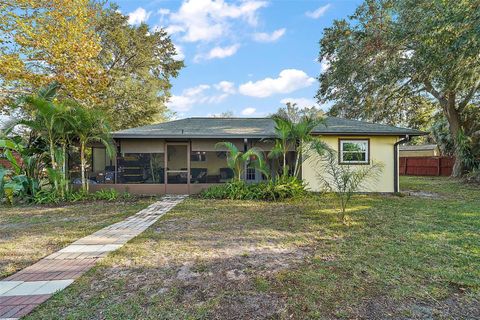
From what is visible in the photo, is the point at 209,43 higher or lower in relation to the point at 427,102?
higher

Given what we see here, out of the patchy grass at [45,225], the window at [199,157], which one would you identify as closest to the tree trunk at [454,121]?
the window at [199,157]

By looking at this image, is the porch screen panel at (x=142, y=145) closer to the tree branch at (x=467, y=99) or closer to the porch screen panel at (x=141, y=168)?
the porch screen panel at (x=141, y=168)

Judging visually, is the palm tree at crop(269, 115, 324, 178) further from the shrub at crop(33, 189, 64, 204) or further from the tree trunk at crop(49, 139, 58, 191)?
the shrub at crop(33, 189, 64, 204)

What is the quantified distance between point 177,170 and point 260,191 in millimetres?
3967

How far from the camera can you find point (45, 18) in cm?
1022

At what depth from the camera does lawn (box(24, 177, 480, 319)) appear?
2545 mm

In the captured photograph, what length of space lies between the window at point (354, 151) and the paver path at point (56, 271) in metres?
7.65

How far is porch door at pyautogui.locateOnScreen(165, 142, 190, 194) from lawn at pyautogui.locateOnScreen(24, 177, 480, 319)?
4372mm

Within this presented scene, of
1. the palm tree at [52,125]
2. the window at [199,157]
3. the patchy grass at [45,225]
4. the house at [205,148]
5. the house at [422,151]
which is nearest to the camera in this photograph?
the patchy grass at [45,225]

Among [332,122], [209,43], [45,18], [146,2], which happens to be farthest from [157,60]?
[332,122]

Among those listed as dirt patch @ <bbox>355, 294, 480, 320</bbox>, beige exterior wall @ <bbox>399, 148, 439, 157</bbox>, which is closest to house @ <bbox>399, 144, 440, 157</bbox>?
beige exterior wall @ <bbox>399, 148, 439, 157</bbox>

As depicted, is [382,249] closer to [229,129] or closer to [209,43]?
[229,129]

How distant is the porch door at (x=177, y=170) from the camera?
10.2m

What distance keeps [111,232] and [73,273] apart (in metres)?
1.90
